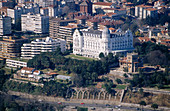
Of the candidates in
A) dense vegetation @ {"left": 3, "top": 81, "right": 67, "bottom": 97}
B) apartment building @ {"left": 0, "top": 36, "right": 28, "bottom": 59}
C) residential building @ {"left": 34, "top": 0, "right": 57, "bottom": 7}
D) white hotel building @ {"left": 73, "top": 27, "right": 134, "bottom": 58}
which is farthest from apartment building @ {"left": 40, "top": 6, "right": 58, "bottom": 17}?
dense vegetation @ {"left": 3, "top": 81, "right": 67, "bottom": 97}

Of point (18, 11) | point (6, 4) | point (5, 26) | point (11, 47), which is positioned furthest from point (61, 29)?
point (6, 4)

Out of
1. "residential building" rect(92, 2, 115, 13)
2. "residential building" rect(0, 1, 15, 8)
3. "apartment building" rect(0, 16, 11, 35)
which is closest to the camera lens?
"apartment building" rect(0, 16, 11, 35)

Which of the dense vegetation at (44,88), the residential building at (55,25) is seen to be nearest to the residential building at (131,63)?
the dense vegetation at (44,88)

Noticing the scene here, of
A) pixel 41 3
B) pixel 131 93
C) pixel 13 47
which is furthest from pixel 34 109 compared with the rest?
pixel 41 3

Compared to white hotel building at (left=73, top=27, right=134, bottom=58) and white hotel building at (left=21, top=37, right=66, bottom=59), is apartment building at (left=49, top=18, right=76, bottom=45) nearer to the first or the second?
white hotel building at (left=21, top=37, right=66, bottom=59)

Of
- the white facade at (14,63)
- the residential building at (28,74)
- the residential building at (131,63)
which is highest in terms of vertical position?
the residential building at (131,63)

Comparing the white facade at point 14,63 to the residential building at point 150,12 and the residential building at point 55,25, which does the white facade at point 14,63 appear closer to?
the residential building at point 55,25
